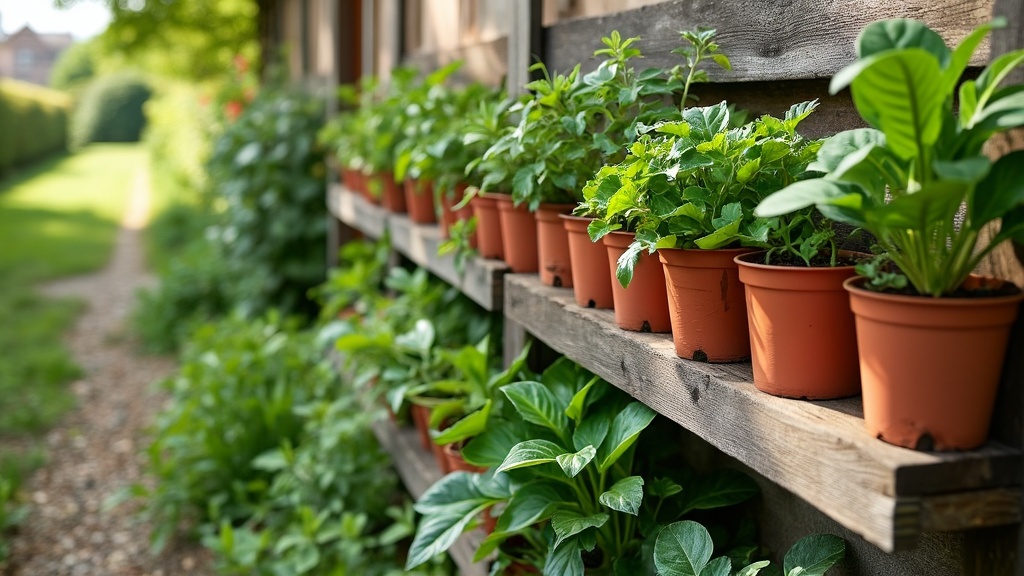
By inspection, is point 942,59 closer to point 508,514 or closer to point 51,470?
point 508,514

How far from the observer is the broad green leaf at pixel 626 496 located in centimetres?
133

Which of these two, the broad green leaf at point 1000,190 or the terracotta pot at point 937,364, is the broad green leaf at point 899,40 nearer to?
the broad green leaf at point 1000,190

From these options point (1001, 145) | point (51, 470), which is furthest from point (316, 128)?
point (1001, 145)

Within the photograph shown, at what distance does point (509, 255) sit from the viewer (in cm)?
204

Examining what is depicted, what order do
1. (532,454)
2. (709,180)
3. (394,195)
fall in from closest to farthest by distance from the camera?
(709,180), (532,454), (394,195)

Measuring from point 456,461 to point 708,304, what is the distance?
1.01 meters

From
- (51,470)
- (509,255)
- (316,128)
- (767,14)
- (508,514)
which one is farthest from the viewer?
(316,128)

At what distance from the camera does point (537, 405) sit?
62.6 inches

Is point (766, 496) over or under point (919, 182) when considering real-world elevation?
under

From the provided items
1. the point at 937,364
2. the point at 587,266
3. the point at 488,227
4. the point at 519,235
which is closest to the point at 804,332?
the point at 937,364

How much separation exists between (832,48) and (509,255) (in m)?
0.94

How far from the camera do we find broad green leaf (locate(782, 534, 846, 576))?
1241mm

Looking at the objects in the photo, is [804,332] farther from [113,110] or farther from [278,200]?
[113,110]

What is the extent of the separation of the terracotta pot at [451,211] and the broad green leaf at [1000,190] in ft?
5.13
